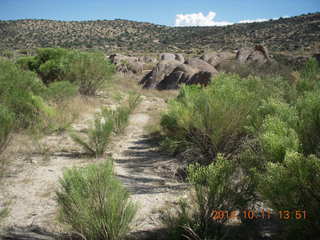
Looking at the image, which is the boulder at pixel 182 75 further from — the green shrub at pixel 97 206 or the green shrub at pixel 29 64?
the green shrub at pixel 97 206

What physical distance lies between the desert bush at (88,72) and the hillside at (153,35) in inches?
1232

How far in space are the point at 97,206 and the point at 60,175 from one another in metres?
2.57

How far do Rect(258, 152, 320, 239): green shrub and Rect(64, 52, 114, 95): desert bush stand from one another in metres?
12.3

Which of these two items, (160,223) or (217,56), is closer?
(160,223)

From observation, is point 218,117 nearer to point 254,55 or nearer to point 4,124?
point 4,124

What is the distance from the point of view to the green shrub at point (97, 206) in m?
3.00

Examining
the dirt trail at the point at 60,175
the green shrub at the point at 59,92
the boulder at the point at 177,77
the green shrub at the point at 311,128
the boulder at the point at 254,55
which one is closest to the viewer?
the green shrub at the point at 311,128

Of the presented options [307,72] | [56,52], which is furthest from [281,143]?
[56,52]

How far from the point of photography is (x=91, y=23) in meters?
69.1

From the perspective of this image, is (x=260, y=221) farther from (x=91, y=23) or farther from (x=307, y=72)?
(x=91, y=23)

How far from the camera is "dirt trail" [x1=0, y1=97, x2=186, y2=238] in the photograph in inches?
155

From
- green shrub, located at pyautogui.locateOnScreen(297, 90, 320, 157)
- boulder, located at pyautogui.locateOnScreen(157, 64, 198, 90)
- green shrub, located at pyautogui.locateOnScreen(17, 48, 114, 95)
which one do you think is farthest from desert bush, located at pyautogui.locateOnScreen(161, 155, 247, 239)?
boulder, located at pyautogui.locateOnScreen(157, 64, 198, 90)

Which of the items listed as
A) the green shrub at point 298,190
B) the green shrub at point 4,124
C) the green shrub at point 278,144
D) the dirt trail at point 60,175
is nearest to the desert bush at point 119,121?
the dirt trail at point 60,175

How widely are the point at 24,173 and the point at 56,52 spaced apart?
34.6ft
